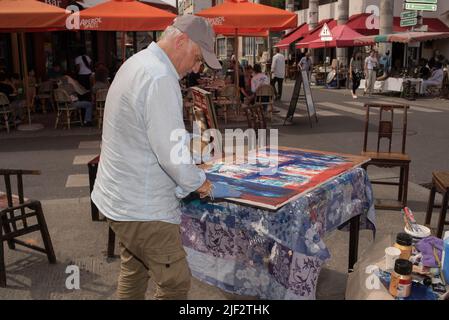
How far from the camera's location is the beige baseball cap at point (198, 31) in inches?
92.9

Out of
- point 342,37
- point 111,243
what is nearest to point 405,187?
point 111,243

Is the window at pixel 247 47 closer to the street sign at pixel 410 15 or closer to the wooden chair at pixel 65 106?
the street sign at pixel 410 15

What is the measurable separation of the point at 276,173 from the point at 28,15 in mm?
7831

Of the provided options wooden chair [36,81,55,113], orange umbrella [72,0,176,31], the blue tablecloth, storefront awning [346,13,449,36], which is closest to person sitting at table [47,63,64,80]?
wooden chair [36,81,55,113]

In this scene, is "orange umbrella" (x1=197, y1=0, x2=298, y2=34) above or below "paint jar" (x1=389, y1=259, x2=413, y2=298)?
above

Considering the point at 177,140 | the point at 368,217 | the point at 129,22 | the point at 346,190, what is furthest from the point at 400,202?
the point at 129,22

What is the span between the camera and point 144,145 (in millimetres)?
2342

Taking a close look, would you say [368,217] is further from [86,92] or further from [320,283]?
[86,92]

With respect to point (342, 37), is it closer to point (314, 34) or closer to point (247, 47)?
point (314, 34)

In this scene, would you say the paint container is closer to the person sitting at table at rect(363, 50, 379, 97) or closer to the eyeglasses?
the eyeglasses

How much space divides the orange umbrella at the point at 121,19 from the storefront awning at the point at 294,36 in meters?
26.3

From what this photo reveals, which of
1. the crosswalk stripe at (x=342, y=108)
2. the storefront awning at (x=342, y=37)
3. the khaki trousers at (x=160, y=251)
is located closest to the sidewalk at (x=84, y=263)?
the khaki trousers at (x=160, y=251)

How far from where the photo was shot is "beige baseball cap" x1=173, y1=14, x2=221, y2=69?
7.74 feet

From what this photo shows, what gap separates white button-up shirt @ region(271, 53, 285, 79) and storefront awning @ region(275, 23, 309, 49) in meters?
19.4
